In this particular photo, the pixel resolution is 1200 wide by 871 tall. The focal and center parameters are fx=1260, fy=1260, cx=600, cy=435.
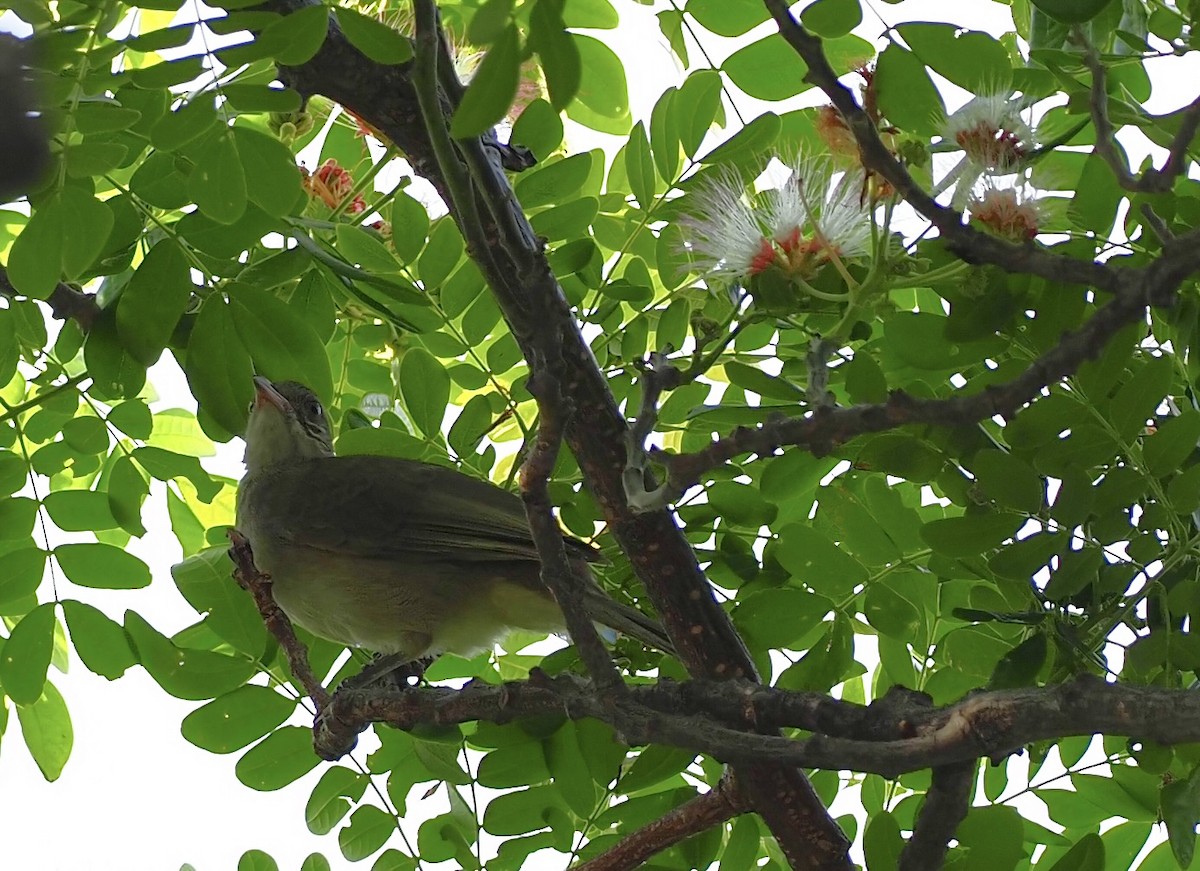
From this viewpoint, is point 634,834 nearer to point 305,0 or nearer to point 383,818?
point 383,818

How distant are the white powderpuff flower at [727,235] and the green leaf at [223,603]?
117 cm

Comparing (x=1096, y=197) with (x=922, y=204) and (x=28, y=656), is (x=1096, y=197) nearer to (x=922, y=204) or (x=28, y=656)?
(x=922, y=204)

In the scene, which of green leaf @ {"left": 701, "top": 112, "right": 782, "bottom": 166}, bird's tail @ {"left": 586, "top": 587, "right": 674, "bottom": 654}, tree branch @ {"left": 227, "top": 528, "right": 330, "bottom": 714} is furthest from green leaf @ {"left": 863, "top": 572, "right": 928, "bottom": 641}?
tree branch @ {"left": 227, "top": 528, "right": 330, "bottom": 714}

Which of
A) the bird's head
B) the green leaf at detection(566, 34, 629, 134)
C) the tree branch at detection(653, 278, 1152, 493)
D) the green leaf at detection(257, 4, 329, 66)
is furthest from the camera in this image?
the bird's head

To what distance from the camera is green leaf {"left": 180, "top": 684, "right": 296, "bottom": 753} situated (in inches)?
98.3

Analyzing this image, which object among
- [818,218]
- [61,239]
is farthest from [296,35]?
[818,218]

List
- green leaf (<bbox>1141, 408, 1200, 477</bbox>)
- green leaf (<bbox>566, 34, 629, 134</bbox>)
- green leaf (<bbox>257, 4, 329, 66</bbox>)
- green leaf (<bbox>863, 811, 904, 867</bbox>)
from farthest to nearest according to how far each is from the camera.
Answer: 1. green leaf (<bbox>566, 34, 629, 134</bbox>)
2. green leaf (<bbox>863, 811, 904, 867</bbox>)
3. green leaf (<bbox>1141, 408, 1200, 477</bbox>)
4. green leaf (<bbox>257, 4, 329, 66</bbox>)

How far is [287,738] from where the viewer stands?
8.50ft

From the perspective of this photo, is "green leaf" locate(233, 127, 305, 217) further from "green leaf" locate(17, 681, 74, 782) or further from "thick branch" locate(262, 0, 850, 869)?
"green leaf" locate(17, 681, 74, 782)

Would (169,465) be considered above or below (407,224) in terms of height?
below

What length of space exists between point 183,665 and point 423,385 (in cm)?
72

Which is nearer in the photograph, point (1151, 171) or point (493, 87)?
point (493, 87)

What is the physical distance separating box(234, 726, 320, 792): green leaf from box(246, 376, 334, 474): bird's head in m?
0.79

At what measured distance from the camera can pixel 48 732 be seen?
8.91 feet
